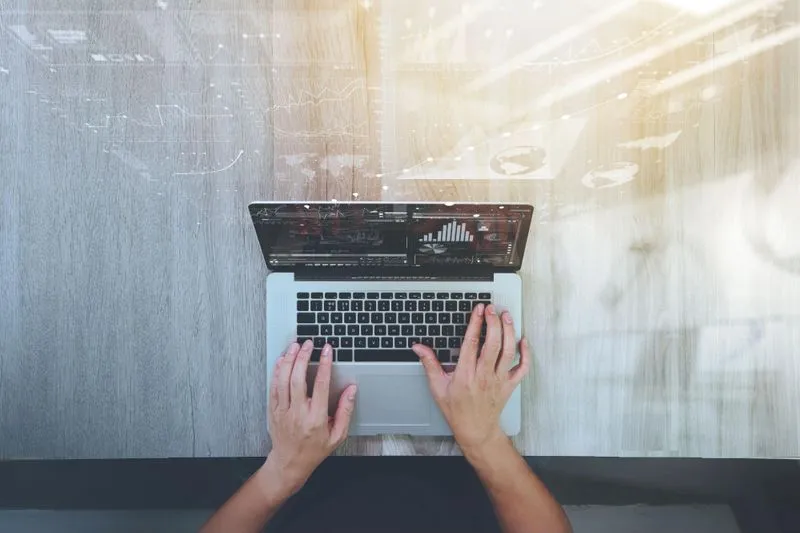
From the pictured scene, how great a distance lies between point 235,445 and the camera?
0.83m

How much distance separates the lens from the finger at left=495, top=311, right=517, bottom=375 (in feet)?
2.60

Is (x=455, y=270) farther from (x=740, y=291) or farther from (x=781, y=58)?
(x=781, y=58)

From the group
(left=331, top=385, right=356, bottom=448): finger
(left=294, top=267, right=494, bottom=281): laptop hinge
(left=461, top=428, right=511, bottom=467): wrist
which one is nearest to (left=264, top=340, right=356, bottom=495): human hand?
(left=331, top=385, right=356, bottom=448): finger

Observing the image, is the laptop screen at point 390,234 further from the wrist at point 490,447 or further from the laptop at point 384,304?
the wrist at point 490,447

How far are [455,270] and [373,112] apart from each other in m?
0.35

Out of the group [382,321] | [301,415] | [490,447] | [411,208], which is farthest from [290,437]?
[411,208]

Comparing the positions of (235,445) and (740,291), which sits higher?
(740,291)

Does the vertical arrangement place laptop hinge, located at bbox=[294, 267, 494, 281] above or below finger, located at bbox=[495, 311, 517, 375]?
above

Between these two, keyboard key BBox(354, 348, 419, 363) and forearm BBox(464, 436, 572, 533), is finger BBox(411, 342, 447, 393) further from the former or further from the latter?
forearm BBox(464, 436, 572, 533)

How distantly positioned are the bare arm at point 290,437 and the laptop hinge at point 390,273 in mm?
129

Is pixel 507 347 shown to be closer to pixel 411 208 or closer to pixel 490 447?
pixel 490 447

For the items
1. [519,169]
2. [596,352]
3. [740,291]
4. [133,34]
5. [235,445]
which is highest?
[133,34]

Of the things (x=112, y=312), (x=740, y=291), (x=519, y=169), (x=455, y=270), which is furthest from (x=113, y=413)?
(x=740, y=291)

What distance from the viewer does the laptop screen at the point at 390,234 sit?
771 millimetres
